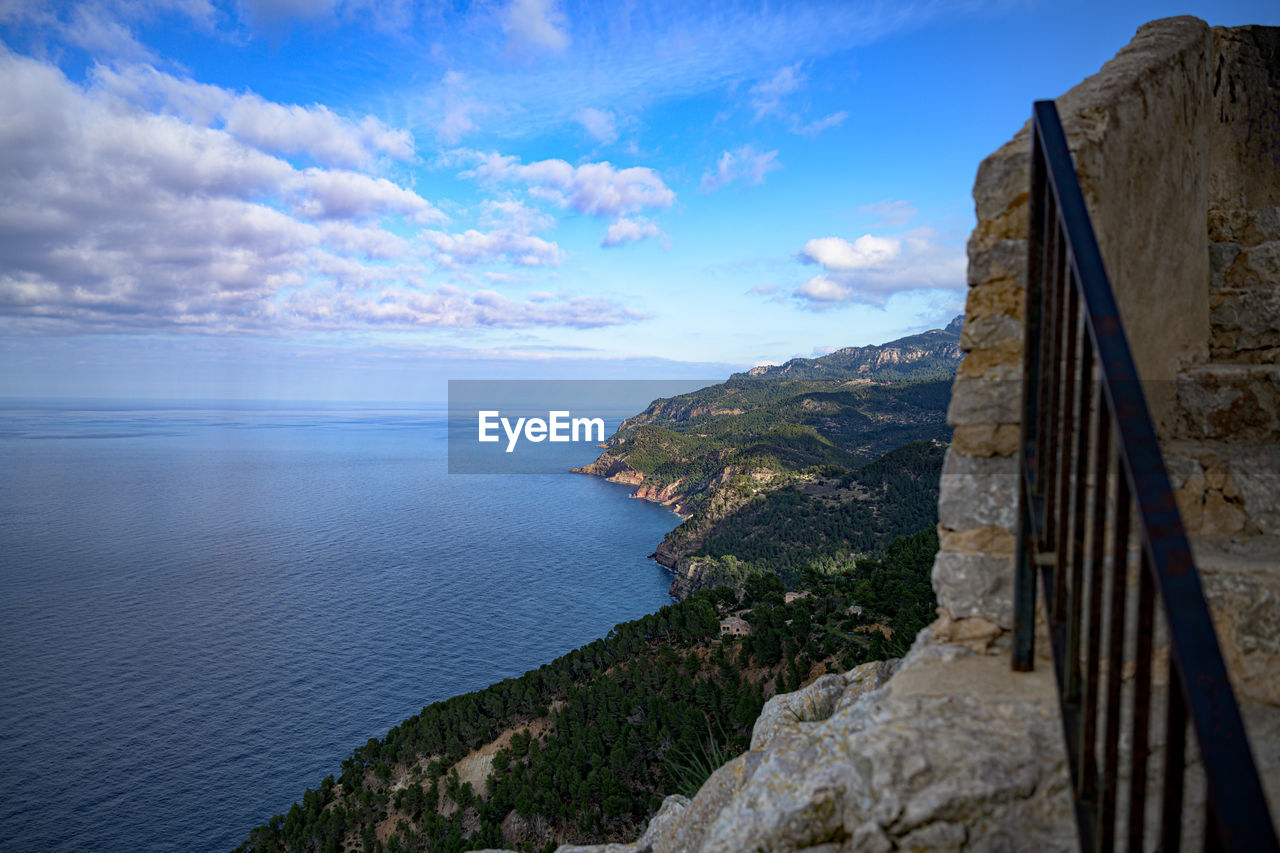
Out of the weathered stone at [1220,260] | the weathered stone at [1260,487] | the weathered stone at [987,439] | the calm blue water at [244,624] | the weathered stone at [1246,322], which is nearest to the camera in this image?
the weathered stone at [987,439]

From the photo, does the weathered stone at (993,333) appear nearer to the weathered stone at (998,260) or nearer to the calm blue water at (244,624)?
the weathered stone at (998,260)

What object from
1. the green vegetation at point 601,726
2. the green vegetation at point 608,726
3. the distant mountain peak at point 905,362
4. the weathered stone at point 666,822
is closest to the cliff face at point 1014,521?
the weathered stone at point 666,822

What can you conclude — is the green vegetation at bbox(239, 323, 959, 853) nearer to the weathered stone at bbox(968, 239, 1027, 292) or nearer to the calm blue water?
the weathered stone at bbox(968, 239, 1027, 292)

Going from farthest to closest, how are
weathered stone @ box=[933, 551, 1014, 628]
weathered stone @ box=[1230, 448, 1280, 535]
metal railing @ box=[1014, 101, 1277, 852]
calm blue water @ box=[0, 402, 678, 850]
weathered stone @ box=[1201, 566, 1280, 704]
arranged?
calm blue water @ box=[0, 402, 678, 850] < weathered stone @ box=[1230, 448, 1280, 535] < weathered stone @ box=[933, 551, 1014, 628] < weathered stone @ box=[1201, 566, 1280, 704] < metal railing @ box=[1014, 101, 1277, 852]

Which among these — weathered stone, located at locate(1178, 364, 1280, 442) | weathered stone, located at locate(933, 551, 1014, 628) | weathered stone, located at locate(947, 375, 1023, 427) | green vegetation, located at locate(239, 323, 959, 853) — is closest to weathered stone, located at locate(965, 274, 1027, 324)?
weathered stone, located at locate(947, 375, 1023, 427)

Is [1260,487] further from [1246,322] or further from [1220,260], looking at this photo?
[1220,260]
